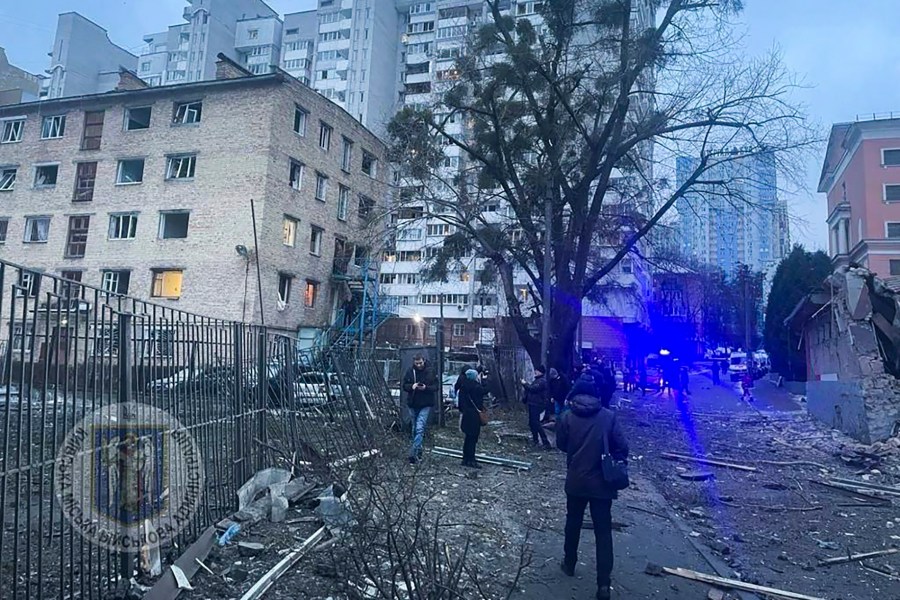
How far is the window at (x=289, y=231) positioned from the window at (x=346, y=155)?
543cm

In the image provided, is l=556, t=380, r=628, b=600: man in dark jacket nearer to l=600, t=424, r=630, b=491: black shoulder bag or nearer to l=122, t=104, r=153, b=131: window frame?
l=600, t=424, r=630, b=491: black shoulder bag

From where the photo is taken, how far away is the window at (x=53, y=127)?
3027 centimetres

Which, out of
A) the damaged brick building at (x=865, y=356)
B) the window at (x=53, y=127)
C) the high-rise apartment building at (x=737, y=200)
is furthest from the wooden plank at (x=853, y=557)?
the window at (x=53, y=127)

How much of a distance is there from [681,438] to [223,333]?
12.3m

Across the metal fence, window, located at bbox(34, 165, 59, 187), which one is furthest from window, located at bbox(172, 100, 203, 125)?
the metal fence

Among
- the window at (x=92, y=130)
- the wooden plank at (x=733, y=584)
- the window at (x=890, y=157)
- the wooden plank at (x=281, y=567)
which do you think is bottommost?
the wooden plank at (x=733, y=584)

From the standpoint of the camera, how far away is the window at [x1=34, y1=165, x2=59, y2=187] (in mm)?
29938

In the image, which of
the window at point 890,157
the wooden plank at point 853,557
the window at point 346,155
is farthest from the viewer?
the window at point 890,157

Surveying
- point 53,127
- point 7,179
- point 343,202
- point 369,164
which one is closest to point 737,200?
point 343,202

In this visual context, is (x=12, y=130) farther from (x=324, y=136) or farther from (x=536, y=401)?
(x=536, y=401)

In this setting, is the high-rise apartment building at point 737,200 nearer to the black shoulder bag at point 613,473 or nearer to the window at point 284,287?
the black shoulder bag at point 613,473

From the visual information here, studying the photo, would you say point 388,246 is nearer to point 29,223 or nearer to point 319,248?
point 319,248

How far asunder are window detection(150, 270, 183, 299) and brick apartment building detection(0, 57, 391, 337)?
6cm

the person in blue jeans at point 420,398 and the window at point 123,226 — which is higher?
the window at point 123,226
